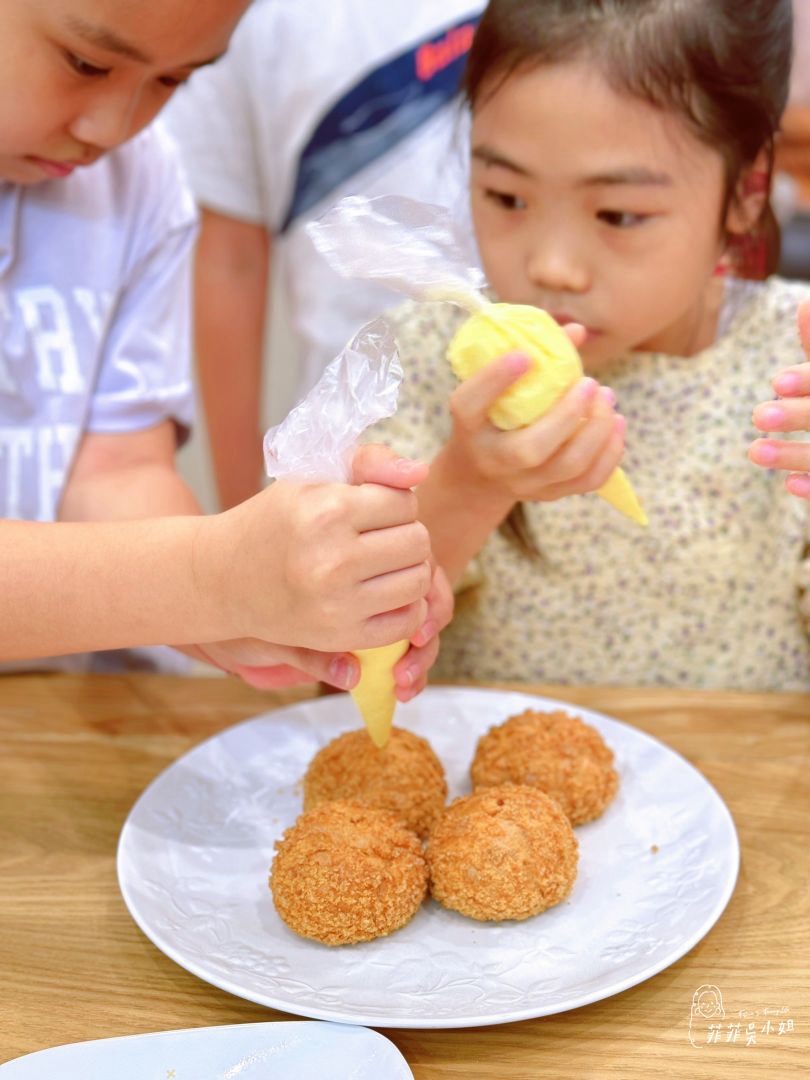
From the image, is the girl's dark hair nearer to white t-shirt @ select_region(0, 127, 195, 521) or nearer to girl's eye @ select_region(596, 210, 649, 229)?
girl's eye @ select_region(596, 210, 649, 229)

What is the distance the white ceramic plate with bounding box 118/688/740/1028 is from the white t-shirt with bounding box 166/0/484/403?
108cm

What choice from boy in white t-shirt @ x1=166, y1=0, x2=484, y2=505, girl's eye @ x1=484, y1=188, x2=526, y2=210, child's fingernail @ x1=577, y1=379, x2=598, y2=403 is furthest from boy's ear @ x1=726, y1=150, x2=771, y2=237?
child's fingernail @ x1=577, y1=379, x2=598, y2=403

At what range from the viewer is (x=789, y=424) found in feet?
3.39

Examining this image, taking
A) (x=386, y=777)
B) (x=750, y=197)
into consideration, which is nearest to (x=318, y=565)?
(x=386, y=777)

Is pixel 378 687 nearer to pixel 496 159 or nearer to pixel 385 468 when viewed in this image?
pixel 385 468

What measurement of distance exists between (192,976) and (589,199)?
0.93 meters

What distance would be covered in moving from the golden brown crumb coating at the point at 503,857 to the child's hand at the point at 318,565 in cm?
21

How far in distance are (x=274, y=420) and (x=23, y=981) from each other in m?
2.99

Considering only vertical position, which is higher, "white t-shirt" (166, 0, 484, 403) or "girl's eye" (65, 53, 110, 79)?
"girl's eye" (65, 53, 110, 79)

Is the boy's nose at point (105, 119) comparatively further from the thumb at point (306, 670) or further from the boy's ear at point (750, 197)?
the boy's ear at point (750, 197)

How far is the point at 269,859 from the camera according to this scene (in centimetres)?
103

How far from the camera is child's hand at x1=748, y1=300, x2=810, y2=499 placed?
1.03 metres

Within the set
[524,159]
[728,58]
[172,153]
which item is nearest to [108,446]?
[172,153]

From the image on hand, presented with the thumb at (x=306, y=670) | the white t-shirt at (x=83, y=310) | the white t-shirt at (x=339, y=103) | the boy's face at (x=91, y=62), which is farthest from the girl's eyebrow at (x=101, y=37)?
the white t-shirt at (x=339, y=103)
